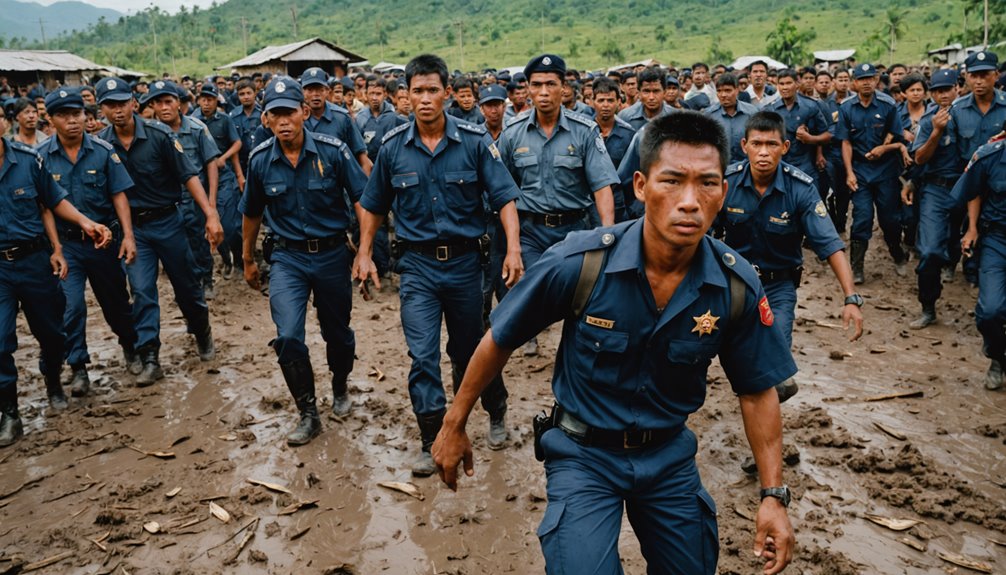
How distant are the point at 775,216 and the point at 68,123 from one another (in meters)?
5.45

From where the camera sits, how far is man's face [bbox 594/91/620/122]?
7.80m

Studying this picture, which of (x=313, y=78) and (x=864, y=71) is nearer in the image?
(x=313, y=78)

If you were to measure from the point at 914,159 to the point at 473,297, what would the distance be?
5.75 m

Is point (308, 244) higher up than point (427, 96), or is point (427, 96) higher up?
point (427, 96)

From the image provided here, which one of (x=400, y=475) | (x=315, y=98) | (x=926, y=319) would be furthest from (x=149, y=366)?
(x=926, y=319)

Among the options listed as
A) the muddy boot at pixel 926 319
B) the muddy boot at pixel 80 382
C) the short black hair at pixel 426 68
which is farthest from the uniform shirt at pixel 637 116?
the muddy boot at pixel 80 382

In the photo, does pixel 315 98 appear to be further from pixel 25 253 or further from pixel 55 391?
pixel 55 391

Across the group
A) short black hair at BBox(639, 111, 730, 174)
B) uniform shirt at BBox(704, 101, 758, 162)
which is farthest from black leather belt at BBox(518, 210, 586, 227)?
short black hair at BBox(639, 111, 730, 174)

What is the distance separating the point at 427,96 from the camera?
478 centimetres

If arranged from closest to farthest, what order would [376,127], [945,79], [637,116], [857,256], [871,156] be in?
[945,79], [637,116], [857,256], [871,156], [376,127]

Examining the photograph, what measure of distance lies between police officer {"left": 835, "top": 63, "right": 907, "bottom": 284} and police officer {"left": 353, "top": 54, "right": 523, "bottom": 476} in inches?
229

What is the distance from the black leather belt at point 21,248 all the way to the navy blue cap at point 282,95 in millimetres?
2088

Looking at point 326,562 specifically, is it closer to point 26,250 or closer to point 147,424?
point 147,424

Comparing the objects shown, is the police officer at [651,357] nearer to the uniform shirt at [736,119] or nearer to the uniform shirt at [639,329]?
the uniform shirt at [639,329]
